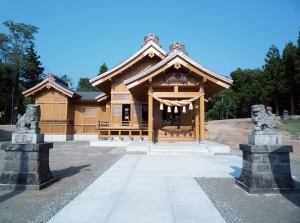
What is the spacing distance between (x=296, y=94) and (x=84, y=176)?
48.1 meters

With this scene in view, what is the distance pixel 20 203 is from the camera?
4734 mm

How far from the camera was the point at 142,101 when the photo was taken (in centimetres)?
1964

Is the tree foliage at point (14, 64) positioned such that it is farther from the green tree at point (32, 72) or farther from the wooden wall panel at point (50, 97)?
the wooden wall panel at point (50, 97)

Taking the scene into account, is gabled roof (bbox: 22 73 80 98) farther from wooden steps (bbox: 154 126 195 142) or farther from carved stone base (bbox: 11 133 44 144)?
carved stone base (bbox: 11 133 44 144)

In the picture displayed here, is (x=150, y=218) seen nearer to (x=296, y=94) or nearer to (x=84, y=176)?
(x=84, y=176)

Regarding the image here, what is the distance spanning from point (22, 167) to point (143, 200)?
331cm

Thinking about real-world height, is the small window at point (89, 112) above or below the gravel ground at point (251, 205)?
above

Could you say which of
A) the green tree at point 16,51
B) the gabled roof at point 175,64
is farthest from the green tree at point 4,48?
the gabled roof at point 175,64

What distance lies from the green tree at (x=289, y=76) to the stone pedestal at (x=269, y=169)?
4176cm

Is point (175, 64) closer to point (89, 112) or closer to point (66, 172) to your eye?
point (66, 172)

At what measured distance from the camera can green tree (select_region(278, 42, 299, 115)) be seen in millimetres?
41000

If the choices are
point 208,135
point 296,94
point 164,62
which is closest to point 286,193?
point 164,62

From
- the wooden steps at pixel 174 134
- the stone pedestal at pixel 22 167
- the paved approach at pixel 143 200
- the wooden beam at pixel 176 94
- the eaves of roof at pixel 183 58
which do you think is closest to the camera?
the paved approach at pixel 143 200

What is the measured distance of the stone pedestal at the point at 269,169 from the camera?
5523 mm
